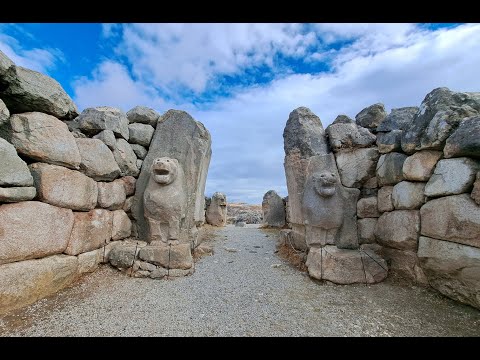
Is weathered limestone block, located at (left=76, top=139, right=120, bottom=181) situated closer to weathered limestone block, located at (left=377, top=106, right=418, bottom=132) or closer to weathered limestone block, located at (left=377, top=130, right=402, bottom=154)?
weathered limestone block, located at (left=377, top=130, right=402, bottom=154)

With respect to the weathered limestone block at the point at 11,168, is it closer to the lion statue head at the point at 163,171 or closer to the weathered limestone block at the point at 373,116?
the lion statue head at the point at 163,171

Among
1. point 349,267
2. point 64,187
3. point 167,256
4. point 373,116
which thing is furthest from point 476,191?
point 64,187

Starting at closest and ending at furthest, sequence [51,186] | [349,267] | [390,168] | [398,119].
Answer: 1. [51,186]
2. [349,267]
3. [390,168]
4. [398,119]

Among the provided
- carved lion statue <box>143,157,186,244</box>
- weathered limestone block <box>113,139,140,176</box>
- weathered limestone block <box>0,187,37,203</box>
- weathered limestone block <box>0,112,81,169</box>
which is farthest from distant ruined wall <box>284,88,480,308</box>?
weathered limestone block <box>0,187,37,203</box>

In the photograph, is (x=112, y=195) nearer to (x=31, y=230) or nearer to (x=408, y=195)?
(x=31, y=230)

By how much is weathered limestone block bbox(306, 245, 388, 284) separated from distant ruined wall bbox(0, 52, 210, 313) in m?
3.61

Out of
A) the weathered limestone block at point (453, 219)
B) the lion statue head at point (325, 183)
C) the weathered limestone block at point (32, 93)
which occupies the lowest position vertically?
the weathered limestone block at point (453, 219)

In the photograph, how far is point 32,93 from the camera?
132 inches

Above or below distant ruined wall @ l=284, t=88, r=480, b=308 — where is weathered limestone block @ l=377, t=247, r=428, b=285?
below

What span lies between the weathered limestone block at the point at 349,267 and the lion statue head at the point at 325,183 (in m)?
0.99

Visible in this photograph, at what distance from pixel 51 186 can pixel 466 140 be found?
5.18 m

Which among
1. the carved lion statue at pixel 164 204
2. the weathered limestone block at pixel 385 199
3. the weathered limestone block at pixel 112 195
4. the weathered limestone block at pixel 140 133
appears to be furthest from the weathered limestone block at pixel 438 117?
the weathered limestone block at pixel 112 195

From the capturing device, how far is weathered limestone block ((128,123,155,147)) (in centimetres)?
555

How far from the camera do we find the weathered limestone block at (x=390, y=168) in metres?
4.23
